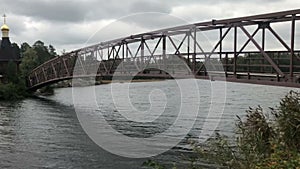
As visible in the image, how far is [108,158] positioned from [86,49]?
3405cm

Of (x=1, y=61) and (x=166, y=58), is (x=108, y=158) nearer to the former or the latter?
(x=166, y=58)

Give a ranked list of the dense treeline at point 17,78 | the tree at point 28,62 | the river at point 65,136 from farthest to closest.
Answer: the tree at point 28,62
the dense treeline at point 17,78
the river at point 65,136

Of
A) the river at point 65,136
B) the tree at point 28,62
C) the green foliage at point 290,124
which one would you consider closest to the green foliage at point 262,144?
the green foliage at point 290,124

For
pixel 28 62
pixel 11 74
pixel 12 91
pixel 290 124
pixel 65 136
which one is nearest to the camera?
pixel 290 124

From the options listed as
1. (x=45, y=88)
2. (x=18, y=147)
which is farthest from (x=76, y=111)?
(x=45, y=88)

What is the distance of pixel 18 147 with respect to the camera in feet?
83.9

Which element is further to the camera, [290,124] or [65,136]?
[65,136]

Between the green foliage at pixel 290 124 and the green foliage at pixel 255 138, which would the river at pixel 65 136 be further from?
the green foliage at pixel 290 124

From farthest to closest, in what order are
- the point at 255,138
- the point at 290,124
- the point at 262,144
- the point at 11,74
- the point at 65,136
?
the point at 11,74, the point at 65,136, the point at 255,138, the point at 262,144, the point at 290,124

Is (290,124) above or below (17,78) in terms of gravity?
below

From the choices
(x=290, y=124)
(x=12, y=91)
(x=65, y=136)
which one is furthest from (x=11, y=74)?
(x=290, y=124)

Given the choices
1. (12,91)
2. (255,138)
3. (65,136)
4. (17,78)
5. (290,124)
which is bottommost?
(65,136)

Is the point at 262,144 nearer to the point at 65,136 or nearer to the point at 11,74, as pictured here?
the point at 65,136

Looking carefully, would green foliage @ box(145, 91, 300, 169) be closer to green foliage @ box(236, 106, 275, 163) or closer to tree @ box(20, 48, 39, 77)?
green foliage @ box(236, 106, 275, 163)
